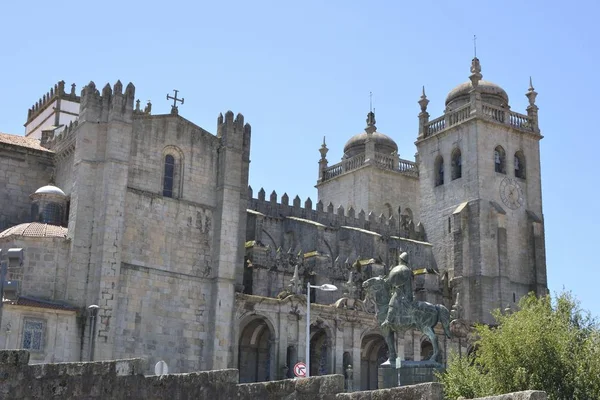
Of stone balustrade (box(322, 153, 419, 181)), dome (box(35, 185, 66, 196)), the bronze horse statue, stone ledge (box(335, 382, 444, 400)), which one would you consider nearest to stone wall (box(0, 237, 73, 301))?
dome (box(35, 185, 66, 196))

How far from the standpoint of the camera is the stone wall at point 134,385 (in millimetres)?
13953

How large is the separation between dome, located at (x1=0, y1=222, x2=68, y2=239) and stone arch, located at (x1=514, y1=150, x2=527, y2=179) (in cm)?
3783

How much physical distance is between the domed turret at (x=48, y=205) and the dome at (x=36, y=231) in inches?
69.2

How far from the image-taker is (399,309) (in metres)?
30.1

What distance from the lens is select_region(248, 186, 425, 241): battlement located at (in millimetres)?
61250

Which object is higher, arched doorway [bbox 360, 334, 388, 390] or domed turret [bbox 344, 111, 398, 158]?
domed turret [bbox 344, 111, 398, 158]

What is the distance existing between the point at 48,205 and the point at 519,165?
125 ft

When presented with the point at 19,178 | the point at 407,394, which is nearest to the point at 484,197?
the point at 19,178

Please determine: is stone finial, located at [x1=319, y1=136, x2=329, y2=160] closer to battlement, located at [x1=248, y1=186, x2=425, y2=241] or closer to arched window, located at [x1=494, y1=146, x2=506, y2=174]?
battlement, located at [x1=248, y1=186, x2=425, y2=241]

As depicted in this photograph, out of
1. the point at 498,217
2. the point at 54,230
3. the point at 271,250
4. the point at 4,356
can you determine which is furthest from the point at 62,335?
the point at 498,217

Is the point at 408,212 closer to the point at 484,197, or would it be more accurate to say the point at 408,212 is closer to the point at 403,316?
the point at 484,197

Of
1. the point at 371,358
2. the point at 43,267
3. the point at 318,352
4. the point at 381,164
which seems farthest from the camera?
the point at 381,164

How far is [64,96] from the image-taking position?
62.5m

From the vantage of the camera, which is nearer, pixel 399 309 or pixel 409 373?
pixel 409 373
